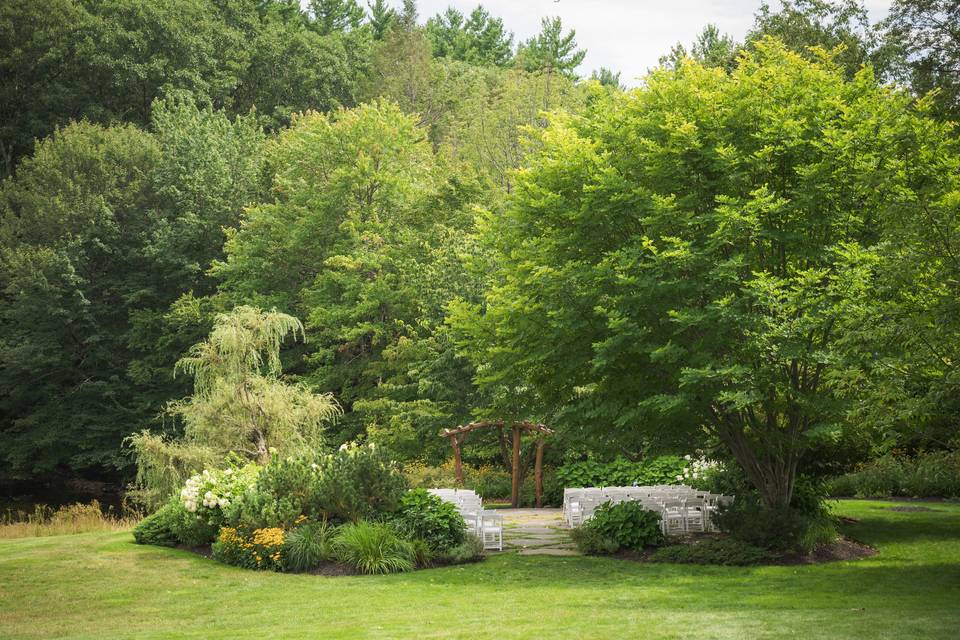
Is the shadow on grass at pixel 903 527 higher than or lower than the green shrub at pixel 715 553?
higher

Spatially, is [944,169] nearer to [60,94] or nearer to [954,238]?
[954,238]

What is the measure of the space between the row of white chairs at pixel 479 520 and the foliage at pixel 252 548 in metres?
2.69

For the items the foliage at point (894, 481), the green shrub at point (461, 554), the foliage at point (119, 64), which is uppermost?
the foliage at point (119, 64)

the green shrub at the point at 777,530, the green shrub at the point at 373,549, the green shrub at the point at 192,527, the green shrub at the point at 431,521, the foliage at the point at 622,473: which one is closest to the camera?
the green shrub at the point at 373,549

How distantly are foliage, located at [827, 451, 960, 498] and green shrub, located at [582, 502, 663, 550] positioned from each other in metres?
8.64

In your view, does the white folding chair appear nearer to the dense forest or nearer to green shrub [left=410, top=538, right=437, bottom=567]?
green shrub [left=410, top=538, right=437, bottom=567]

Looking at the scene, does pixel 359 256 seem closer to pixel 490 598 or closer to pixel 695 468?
pixel 695 468

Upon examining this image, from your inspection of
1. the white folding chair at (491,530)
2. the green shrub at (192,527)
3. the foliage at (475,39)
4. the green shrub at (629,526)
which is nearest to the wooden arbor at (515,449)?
the white folding chair at (491,530)

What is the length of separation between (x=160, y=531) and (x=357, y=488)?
3857mm

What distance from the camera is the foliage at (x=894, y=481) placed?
22.3 metres

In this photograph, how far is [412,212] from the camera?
1350 inches

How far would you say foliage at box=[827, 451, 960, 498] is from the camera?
22.3 metres

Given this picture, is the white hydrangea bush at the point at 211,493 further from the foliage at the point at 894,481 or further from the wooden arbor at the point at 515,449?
the foliage at the point at 894,481

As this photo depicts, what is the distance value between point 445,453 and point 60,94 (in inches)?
1223
